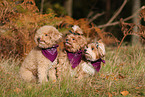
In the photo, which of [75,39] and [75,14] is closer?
[75,39]

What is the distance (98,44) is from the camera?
3.44 m

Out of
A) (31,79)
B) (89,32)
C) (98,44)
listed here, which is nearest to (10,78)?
(31,79)

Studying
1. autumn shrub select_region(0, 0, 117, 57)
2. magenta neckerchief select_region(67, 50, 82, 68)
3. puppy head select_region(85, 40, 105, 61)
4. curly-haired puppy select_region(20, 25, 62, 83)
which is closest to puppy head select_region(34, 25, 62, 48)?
curly-haired puppy select_region(20, 25, 62, 83)

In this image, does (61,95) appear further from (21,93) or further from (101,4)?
(101,4)

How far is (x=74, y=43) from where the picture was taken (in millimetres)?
3410

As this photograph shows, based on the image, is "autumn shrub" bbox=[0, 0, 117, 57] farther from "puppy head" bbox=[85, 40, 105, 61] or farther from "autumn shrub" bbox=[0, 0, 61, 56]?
"puppy head" bbox=[85, 40, 105, 61]

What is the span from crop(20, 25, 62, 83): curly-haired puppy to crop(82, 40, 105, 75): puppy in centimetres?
63

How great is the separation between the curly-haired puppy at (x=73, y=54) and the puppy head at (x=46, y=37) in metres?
0.34

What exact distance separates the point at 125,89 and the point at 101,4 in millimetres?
→ 16129

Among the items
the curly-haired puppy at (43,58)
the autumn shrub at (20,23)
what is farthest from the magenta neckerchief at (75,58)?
the autumn shrub at (20,23)

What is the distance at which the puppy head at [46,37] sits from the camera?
123 inches

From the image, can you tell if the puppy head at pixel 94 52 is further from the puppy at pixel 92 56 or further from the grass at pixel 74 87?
the grass at pixel 74 87

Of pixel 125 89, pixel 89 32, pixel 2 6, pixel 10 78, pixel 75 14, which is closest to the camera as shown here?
pixel 125 89

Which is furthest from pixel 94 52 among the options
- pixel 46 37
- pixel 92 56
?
pixel 46 37
